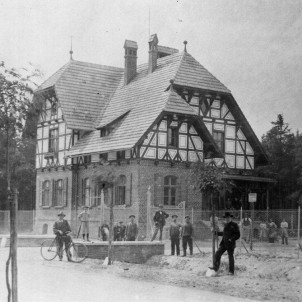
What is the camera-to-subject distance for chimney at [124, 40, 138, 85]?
3897 centimetres

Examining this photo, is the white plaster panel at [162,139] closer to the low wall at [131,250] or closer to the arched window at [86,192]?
the arched window at [86,192]

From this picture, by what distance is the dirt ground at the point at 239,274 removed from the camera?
1356 centimetres

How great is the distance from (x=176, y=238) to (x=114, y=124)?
41.1 ft

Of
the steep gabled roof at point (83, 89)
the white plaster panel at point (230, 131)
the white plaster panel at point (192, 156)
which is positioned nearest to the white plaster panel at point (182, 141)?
the white plaster panel at point (192, 156)

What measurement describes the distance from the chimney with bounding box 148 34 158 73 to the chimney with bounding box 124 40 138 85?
79.8 inches

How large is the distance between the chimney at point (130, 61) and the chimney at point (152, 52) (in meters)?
2.03

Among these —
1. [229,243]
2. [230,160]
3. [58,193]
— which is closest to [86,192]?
[58,193]

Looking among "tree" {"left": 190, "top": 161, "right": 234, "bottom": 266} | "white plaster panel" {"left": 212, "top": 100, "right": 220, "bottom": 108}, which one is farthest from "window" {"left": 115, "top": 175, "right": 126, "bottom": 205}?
"tree" {"left": 190, "top": 161, "right": 234, "bottom": 266}

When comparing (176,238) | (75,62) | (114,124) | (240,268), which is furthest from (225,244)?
(75,62)

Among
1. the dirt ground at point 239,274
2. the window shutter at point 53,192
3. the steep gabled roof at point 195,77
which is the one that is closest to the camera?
the dirt ground at point 239,274

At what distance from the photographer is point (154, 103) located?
3316 centimetres

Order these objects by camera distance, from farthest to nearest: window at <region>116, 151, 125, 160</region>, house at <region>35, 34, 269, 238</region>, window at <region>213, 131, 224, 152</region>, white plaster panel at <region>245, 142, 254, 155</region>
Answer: white plaster panel at <region>245, 142, 254, 155</region> < window at <region>213, 131, 224, 152</region> < window at <region>116, 151, 125, 160</region> < house at <region>35, 34, 269, 238</region>

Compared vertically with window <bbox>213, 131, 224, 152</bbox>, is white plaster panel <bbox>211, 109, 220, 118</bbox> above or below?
above

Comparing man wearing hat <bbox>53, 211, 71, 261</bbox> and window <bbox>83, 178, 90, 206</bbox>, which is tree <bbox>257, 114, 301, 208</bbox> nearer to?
window <bbox>83, 178, 90, 206</bbox>
